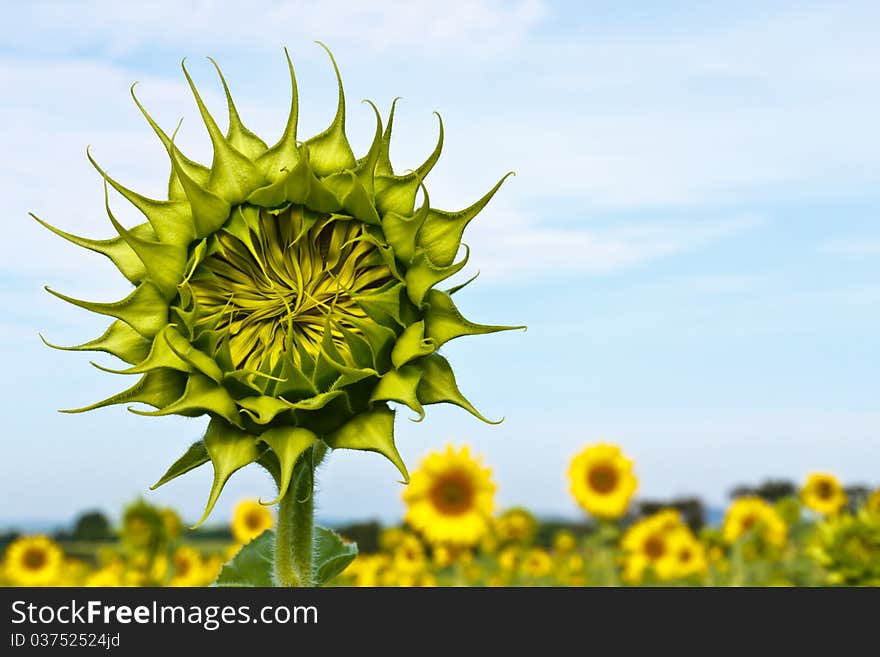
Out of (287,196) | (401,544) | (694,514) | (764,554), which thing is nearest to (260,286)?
(287,196)

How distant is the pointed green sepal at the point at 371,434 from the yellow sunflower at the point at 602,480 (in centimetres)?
884

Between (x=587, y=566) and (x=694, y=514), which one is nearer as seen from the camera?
(x=587, y=566)

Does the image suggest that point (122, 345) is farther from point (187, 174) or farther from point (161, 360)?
point (187, 174)

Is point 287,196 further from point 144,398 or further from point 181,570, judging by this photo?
point 181,570

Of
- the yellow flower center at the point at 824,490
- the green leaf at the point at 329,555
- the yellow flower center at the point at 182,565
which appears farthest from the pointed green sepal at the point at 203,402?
the yellow flower center at the point at 824,490

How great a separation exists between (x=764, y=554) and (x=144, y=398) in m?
12.2

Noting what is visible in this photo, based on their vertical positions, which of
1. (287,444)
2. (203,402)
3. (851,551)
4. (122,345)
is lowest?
(287,444)

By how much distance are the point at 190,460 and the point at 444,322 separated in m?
0.77

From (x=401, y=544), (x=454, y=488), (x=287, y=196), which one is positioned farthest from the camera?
(x=401, y=544)

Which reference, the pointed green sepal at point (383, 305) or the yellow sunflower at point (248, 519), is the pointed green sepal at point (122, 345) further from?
the yellow sunflower at point (248, 519)

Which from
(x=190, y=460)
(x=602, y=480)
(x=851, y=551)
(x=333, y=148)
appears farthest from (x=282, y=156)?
(x=602, y=480)

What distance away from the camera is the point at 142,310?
2701 mm

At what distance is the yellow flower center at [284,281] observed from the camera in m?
2.65
